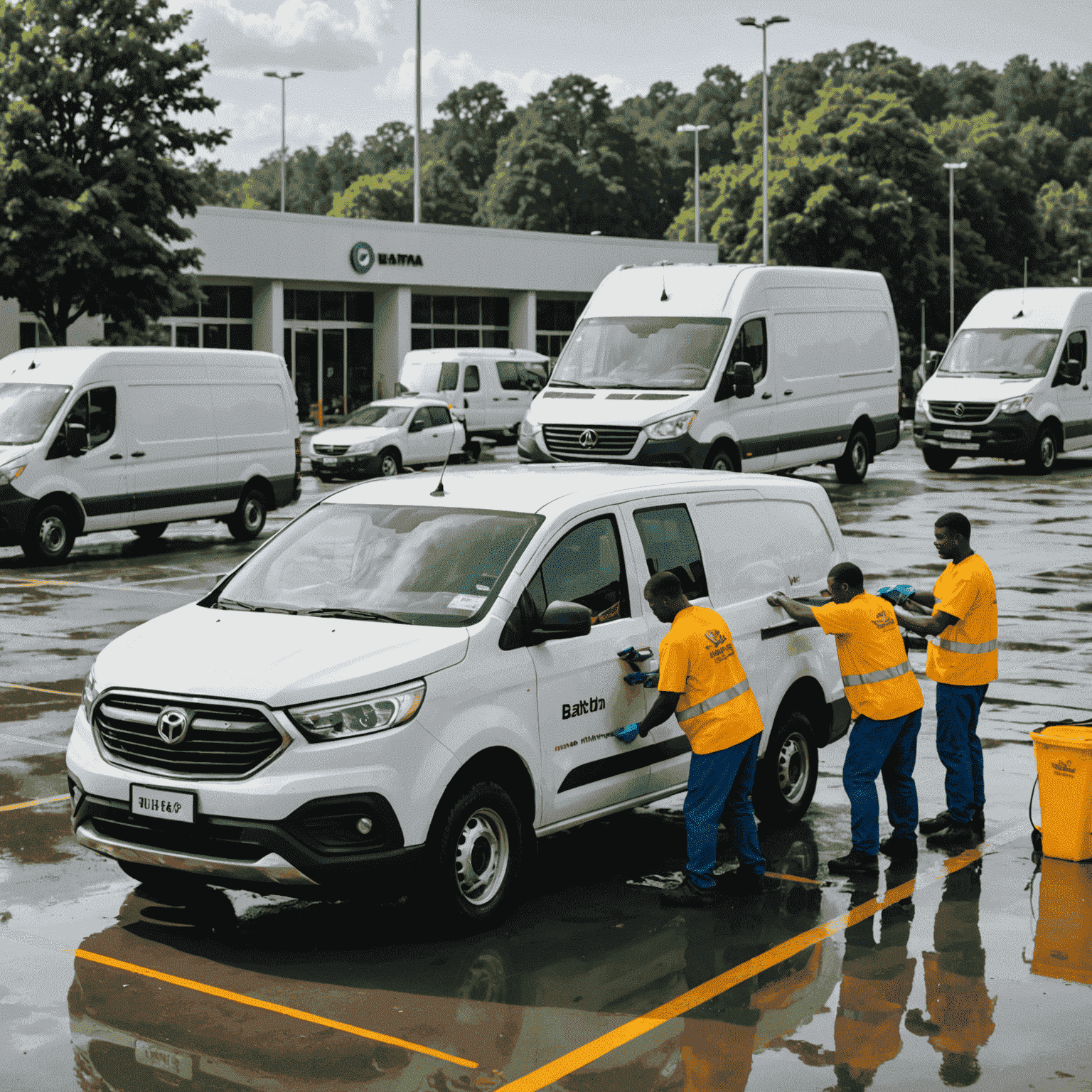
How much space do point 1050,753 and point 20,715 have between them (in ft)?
21.1

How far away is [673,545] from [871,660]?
3.42 feet

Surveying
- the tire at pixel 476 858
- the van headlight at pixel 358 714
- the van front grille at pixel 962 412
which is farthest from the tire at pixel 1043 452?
the van headlight at pixel 358 714

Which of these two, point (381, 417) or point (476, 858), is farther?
point (381, 417)

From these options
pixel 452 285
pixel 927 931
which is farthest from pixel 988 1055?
pixel 452 285

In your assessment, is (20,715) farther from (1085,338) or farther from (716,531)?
(1085,338)

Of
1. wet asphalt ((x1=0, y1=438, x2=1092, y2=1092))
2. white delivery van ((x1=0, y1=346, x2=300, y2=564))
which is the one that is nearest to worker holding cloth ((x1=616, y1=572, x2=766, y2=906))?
wet asphalt ((x1=0, y1=438, x2=1092, y2=1092))

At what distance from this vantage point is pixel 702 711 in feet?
22.3

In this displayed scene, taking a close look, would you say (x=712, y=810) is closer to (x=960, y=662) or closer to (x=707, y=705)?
(x=707, y=705)

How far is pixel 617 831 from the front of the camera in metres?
7.99

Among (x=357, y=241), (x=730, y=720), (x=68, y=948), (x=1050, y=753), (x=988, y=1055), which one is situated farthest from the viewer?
(x=357, y=241)

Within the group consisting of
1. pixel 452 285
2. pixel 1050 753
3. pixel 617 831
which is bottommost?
pixel 617 831

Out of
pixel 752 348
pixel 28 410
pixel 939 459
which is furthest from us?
pixel 939 459

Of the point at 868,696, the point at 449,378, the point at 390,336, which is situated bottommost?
the point at 868,696

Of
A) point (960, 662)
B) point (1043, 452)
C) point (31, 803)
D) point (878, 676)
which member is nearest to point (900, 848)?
point (878, 676)
